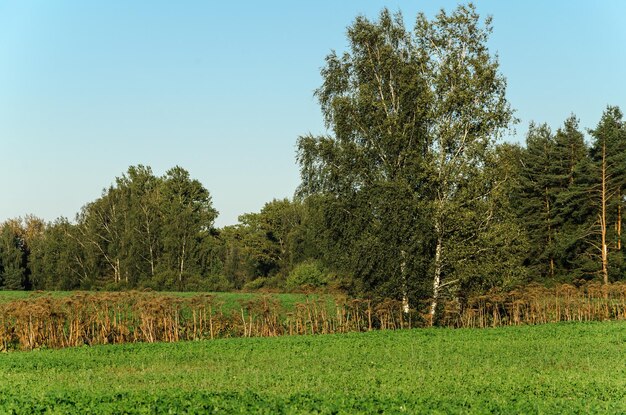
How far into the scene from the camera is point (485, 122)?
37062 mm

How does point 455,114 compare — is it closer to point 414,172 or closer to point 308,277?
point 414,172

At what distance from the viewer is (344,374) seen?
20391 millimetres

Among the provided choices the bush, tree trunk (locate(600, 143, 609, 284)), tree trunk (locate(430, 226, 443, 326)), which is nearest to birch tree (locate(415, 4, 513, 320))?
tree trunk (locate(430, 226, 443, 326))

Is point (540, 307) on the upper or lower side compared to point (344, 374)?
upper


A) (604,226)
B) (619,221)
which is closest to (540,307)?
(604,226)

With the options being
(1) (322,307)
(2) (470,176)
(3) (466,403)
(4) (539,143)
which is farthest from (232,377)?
(4) (539,143)

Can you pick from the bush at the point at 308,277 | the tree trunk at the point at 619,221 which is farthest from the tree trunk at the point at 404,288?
the bush at the point at 308,277

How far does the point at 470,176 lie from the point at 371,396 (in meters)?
22.8

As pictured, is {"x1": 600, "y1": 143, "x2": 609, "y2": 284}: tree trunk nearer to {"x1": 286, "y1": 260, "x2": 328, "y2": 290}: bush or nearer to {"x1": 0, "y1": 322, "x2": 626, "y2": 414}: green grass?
{"x1": 0, "y1": 322, "x2": 626, "y2": 414}: green grass

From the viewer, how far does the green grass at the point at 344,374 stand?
1412 centimetres

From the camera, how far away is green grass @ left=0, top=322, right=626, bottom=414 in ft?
46.3

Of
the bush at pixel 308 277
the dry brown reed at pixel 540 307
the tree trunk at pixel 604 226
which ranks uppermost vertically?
the tree trunk at pixel 604 226

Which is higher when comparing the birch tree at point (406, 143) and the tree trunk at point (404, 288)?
the birch tree at point (406, 143)

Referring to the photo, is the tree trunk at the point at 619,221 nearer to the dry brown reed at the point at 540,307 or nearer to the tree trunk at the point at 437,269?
the dry brown reed at the point at 540,307
